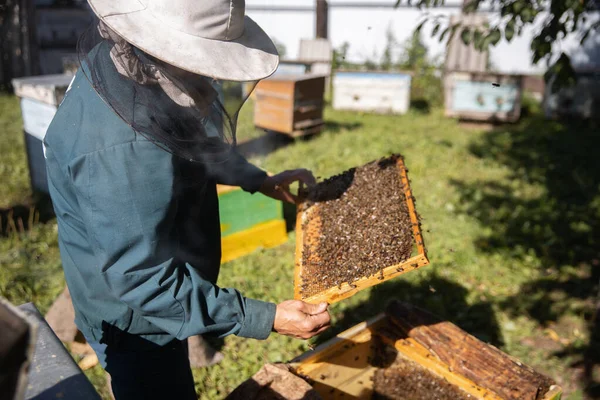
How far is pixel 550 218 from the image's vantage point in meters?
5.01

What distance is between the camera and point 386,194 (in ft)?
7.62

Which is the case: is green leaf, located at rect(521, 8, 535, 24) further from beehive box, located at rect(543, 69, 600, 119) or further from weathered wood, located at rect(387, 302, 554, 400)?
beehive box, located at rect(543, 69, 600, 119)

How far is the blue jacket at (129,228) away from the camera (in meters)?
1.39

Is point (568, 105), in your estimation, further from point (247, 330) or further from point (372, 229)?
point (247, 330)

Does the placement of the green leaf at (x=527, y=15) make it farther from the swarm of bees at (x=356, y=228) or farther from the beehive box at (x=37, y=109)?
the beehive box at (x=37, y=109)

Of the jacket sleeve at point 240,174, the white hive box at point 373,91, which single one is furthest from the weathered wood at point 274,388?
the white hive box at point 373,91

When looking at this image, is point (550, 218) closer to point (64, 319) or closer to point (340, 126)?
point (340, 126)

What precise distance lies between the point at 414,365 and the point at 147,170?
167cm

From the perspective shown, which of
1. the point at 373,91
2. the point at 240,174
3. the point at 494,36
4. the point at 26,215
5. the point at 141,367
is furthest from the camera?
the point at 373,91

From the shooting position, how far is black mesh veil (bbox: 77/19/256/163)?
1.40 metres

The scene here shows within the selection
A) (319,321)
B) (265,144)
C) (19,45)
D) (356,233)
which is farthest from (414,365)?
(19,45)

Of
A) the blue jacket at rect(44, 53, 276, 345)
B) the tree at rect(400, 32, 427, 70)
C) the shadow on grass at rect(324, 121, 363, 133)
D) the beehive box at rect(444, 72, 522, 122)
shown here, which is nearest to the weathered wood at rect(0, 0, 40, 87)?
the shadow on grass at rect(324, 121, 363, 133)

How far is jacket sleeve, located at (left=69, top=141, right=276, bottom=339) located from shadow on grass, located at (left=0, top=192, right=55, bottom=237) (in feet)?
11.6

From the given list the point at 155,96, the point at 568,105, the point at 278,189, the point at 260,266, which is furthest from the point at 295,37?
the point at 155,96
